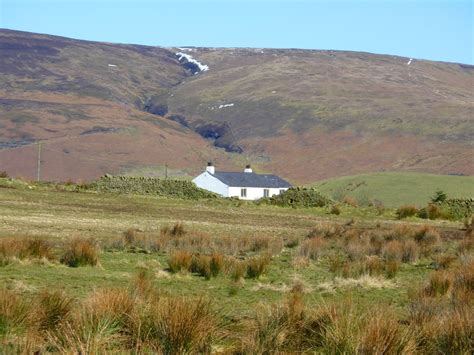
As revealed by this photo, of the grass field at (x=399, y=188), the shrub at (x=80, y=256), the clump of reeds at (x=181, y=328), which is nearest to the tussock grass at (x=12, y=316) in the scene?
the clump of reeds at (x=181, y=328)

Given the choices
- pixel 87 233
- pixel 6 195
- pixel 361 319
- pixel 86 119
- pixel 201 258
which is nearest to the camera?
pixel 361 319

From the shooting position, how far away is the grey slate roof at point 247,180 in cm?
7794

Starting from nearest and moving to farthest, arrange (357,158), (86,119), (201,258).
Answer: (201,258), (357,158), (86,119)

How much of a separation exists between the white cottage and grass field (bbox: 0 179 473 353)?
118 feet

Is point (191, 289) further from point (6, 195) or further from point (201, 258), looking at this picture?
point (6, 195)

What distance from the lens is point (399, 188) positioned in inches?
2746

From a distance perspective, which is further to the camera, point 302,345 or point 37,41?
point 37,41

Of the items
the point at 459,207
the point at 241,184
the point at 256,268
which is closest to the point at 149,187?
the point at 459,207

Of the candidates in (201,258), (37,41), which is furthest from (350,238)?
(37,41)

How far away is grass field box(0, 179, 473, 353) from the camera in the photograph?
30.6 feet

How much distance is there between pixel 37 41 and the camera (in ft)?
645

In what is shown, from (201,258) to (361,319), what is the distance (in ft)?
28.9

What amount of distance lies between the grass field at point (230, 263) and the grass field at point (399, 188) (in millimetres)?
26572

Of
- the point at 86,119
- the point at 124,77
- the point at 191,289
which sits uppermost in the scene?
the point at 124,77
